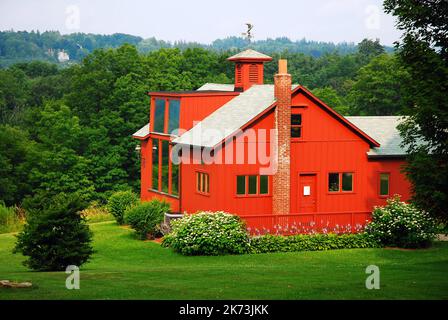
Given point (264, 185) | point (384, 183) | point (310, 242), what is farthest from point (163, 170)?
point (384, 183)

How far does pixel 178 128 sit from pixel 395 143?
35.4ft

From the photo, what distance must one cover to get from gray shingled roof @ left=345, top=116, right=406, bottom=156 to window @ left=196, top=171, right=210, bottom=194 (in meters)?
8.00

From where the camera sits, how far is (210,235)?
118ft

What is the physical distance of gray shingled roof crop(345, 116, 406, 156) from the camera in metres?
42.4

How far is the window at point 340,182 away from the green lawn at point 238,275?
493 cm

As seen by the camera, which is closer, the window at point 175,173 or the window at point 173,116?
the window at point 175,173

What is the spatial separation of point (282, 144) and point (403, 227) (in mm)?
6549

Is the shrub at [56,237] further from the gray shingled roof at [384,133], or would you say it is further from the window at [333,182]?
the gray shingled roof at [384,133]

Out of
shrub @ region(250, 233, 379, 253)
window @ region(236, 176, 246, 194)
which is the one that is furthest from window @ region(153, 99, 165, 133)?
shrub @ region(250, 233, 379, 253)

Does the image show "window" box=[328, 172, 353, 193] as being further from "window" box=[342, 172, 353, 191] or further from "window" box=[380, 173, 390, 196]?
"window" box=[380, 173, 390, 196]

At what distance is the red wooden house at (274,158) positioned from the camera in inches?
1545

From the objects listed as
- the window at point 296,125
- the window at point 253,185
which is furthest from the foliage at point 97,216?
the window at point 296,125
